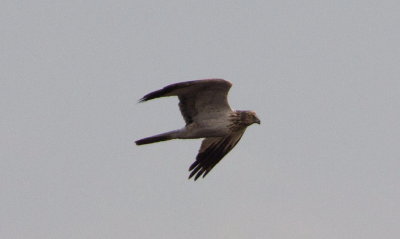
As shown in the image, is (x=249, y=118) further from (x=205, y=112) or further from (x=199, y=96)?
(x=199, y=96)

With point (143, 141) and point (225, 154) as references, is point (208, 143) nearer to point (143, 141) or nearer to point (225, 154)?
point (225, 154)

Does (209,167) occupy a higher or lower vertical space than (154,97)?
lower

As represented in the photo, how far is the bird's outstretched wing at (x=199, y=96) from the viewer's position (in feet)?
A: 62.5

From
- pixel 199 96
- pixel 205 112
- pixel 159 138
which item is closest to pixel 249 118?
pixel 205 112

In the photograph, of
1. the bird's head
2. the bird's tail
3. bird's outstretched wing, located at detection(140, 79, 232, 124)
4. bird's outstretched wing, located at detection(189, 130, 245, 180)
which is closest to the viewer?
bird's outstretched wing, located at detection(140, 79, 232, 124)

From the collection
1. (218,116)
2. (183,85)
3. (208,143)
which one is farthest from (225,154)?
(183,85)

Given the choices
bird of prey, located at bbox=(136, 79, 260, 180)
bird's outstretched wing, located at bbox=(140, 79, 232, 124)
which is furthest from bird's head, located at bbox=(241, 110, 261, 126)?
bird's outstretched wing, located at bbox=(140, 79, 232, 124)

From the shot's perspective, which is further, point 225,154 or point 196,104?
point 225,154

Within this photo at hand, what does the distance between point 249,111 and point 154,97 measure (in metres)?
2.91

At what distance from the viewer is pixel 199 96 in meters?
19.8

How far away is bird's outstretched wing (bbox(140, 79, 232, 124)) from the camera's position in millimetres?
19047

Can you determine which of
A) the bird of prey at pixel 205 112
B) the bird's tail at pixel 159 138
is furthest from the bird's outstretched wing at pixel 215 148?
the bird's tail at pixel 159 138

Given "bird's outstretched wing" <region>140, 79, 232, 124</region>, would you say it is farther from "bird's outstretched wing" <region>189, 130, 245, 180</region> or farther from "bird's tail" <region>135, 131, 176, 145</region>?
"bird's outstretched wing" <region>189, 130, 245, 180</region>

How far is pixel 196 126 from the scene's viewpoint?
20.1 meters
